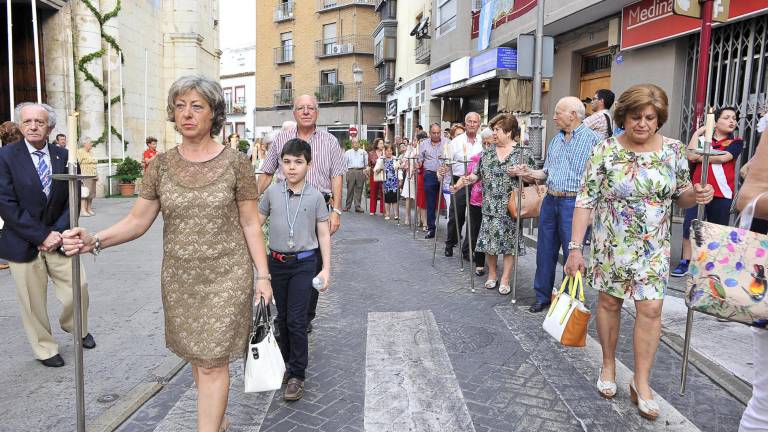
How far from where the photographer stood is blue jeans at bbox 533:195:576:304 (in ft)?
17.5

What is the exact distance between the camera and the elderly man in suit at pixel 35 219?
13.7 feet

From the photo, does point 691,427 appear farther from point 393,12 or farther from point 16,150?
point 393,12

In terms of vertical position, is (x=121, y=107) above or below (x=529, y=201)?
above

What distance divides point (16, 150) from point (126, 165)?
49.2 feet

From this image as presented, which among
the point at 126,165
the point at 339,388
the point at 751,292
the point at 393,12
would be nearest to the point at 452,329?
the point at 339,388

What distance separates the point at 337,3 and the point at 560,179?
43.7 meters

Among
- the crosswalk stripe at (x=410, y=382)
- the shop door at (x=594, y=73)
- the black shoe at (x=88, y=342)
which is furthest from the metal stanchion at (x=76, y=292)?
the shop door at (x=594, y=73)

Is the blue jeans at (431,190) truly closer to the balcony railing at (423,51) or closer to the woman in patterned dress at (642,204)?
the woman in patterned dress at (642,204)

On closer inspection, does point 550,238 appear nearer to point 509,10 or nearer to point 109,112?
point 509,10

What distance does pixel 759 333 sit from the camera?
2.36 m

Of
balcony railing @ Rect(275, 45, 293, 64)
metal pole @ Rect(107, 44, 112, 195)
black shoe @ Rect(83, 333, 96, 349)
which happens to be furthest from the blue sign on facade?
balcony railing @ Rect(275, 45, 293, 64)

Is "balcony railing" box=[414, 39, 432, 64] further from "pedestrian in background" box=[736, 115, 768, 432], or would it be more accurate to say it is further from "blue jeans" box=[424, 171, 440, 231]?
"pedestrian in background" box=[736, 115, 768, 432]

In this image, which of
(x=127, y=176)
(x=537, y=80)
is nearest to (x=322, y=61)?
(x=127, y=176)

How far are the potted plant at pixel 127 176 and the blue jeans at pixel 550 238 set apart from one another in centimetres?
1558
